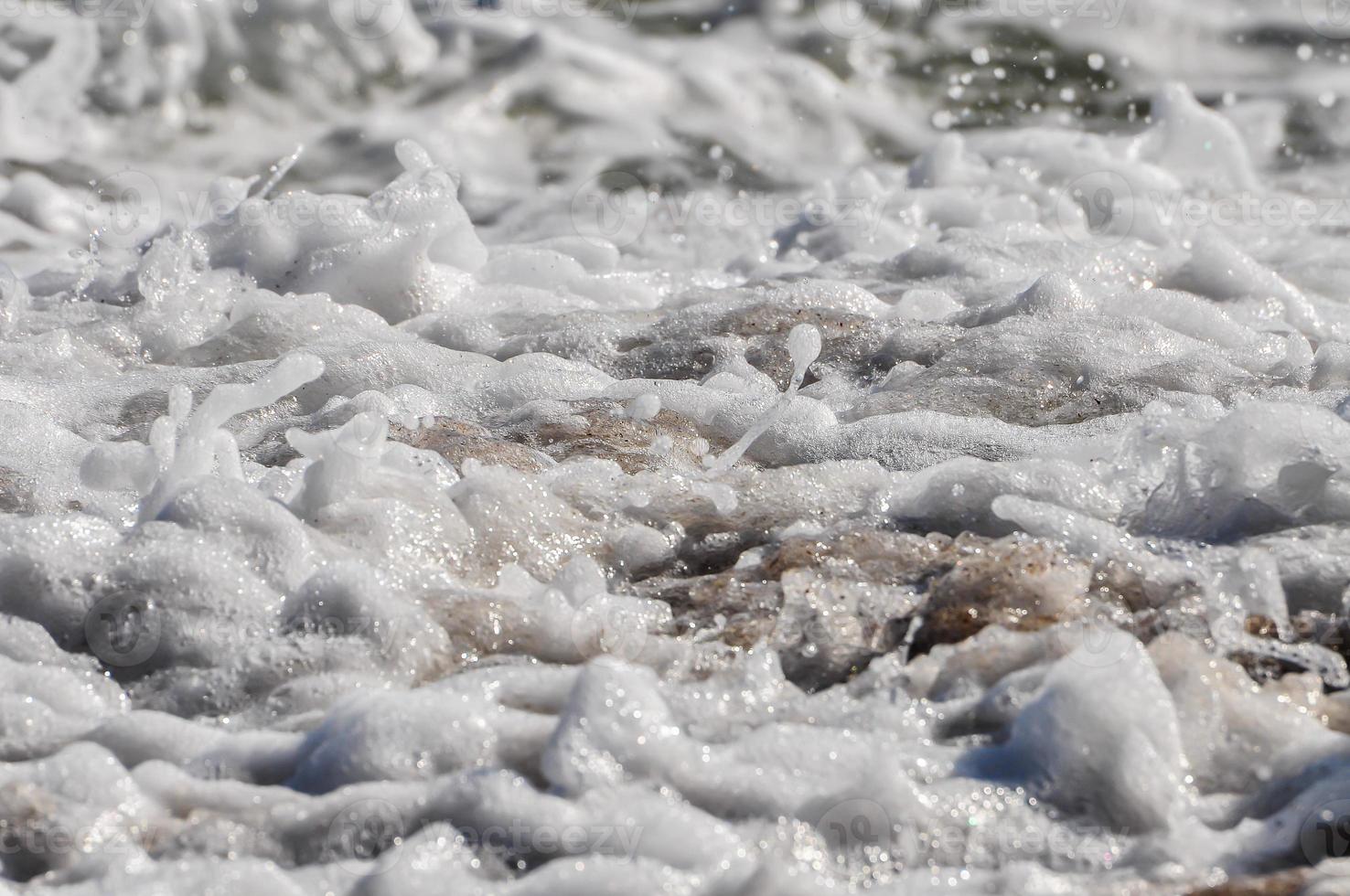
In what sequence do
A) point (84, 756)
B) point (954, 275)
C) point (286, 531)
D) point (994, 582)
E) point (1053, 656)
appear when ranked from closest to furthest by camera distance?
1. point (84, 756)
2. point (1053, 656)
3. point (994, 582)
4. point (286, 531)
5. point (954, 275)

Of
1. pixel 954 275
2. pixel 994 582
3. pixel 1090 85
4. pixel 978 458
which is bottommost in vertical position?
pixel 1090 85

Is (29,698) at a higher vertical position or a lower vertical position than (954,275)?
higher

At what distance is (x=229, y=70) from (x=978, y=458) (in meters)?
6.81

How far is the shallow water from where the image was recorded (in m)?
1.70

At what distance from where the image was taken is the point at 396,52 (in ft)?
28.3

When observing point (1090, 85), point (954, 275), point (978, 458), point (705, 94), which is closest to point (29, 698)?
point (978, 458)

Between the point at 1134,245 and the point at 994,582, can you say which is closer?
the point at 994,582

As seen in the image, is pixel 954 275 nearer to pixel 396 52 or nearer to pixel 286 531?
pixel 286 531

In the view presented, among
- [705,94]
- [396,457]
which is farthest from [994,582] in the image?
[705,94]

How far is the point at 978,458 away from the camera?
9.34ft

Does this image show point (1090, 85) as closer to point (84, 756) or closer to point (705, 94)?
point (705, 94)

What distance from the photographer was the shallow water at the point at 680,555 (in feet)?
5.58

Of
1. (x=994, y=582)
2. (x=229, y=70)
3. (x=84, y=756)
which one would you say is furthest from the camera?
(x=229, y=70)

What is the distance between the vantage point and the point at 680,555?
101 inches
